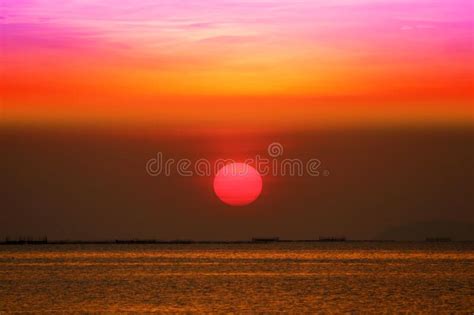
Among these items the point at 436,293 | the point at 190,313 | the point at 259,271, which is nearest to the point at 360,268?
the point at 259,271

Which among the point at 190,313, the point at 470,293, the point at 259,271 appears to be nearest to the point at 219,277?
the point at 259,271

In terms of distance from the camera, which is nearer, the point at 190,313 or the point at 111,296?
the point at 190,313

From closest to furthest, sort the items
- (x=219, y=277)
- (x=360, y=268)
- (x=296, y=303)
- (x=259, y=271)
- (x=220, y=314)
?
1. (x=220, y=314)
2. (x=296, y=303)
3. (x=219, y=277)
4. (x=259, y=271)
5. (x=360, y=268)

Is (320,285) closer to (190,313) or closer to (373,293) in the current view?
(373,293)

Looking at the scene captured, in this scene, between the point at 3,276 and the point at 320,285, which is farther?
the point at 3,276

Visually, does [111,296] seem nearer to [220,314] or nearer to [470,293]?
[220,314]

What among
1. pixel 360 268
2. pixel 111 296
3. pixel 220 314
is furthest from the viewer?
pixel 360 268

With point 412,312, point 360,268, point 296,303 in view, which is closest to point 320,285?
point 296,303

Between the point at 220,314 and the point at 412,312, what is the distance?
37.8ft

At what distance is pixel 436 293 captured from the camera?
6812cm

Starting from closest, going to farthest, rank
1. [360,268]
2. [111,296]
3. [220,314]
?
[220,314], [111,296], [360,268]

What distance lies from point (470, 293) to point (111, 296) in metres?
25.8

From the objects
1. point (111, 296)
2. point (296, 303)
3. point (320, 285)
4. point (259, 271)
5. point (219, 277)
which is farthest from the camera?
point (259, 271)

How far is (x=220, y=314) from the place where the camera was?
175ft
